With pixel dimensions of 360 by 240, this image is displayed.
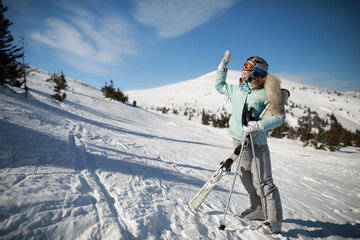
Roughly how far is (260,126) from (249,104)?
36cm

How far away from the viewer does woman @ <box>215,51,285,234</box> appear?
5.82 ft

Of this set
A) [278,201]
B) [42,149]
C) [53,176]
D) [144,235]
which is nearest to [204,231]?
[144,235]

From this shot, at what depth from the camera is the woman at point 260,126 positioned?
1774 millimetres

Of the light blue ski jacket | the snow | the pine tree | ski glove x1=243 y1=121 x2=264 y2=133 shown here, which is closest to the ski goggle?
the light blue ski jacket

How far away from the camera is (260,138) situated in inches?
79.8

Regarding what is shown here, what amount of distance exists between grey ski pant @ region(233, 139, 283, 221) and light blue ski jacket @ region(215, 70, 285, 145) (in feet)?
0.49

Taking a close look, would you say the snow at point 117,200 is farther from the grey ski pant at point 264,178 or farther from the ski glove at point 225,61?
the ski glove at point 225,61

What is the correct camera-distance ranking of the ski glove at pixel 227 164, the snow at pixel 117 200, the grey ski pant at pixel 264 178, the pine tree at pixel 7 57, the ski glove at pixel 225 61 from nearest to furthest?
1. the snow at pixel 117 200
2. the grey ski pant at pixel 264 178
3. the ski glove at pixel 227 164
4. the ski glove at pixel 225 61
5. the pine tree at pixel 7 57

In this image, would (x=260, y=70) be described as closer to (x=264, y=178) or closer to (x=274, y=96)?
(x=274, y=96)

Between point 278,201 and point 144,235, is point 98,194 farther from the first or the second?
point 278,201

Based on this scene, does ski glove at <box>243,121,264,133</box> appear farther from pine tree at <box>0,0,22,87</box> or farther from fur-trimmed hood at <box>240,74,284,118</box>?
pine tree at <box>0,0,22,87</box>

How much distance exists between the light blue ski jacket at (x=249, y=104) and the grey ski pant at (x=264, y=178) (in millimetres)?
148

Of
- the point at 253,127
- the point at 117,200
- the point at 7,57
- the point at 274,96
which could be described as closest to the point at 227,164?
the point at 253,127

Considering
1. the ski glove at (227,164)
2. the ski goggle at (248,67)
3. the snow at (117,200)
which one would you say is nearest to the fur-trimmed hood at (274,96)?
the ski goggle at (248,67)
